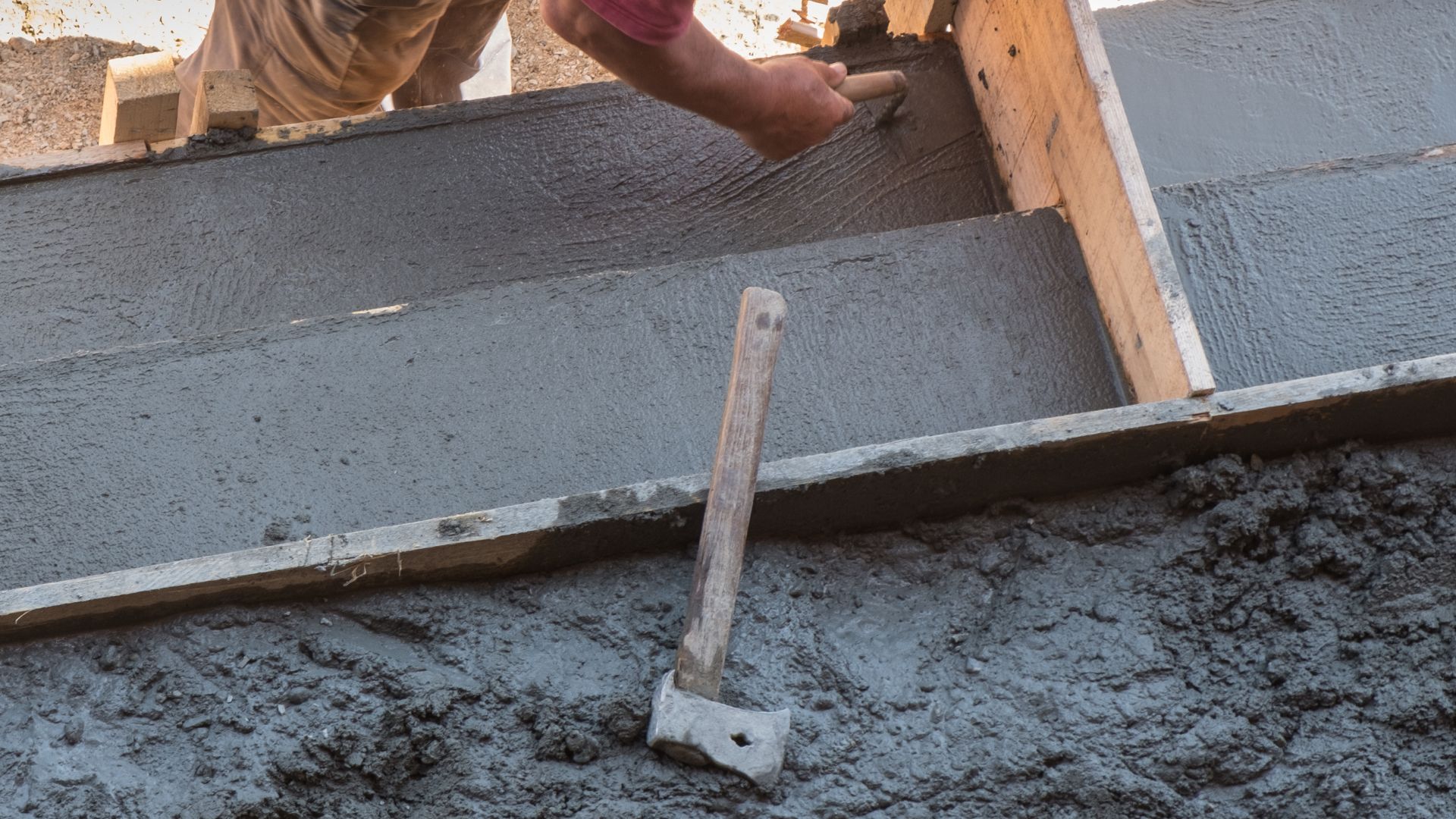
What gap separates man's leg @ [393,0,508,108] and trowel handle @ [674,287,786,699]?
204cm

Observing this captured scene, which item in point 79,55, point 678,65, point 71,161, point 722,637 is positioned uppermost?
point 79,55

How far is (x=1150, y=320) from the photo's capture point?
1.99 meters

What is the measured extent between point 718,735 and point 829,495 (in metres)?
0.39

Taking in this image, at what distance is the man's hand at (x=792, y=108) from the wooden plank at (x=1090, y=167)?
0.35 metres

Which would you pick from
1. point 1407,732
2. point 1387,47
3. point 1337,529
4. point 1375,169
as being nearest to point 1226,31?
point 1387,47

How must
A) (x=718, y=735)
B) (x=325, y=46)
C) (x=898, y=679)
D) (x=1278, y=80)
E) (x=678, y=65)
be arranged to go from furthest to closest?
(x=325, y=46) → (x=1278, y=80) → (x=678, y=65) → (x=898, y=679) → (x=718, y=735)

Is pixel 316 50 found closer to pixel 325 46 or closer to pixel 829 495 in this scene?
pixel 325 46

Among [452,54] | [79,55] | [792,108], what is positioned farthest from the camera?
[79,55]

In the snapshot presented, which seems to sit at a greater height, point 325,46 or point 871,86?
point 325,46

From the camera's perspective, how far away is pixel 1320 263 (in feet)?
7.57

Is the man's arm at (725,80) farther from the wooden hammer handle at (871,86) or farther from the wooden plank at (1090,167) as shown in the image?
the wooden plank at (1090,167)

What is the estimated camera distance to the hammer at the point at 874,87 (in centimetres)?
255

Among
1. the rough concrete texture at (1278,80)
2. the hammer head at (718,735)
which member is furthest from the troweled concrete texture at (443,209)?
the hammer head at (718,735)

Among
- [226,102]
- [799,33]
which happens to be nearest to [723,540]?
[226,102]
